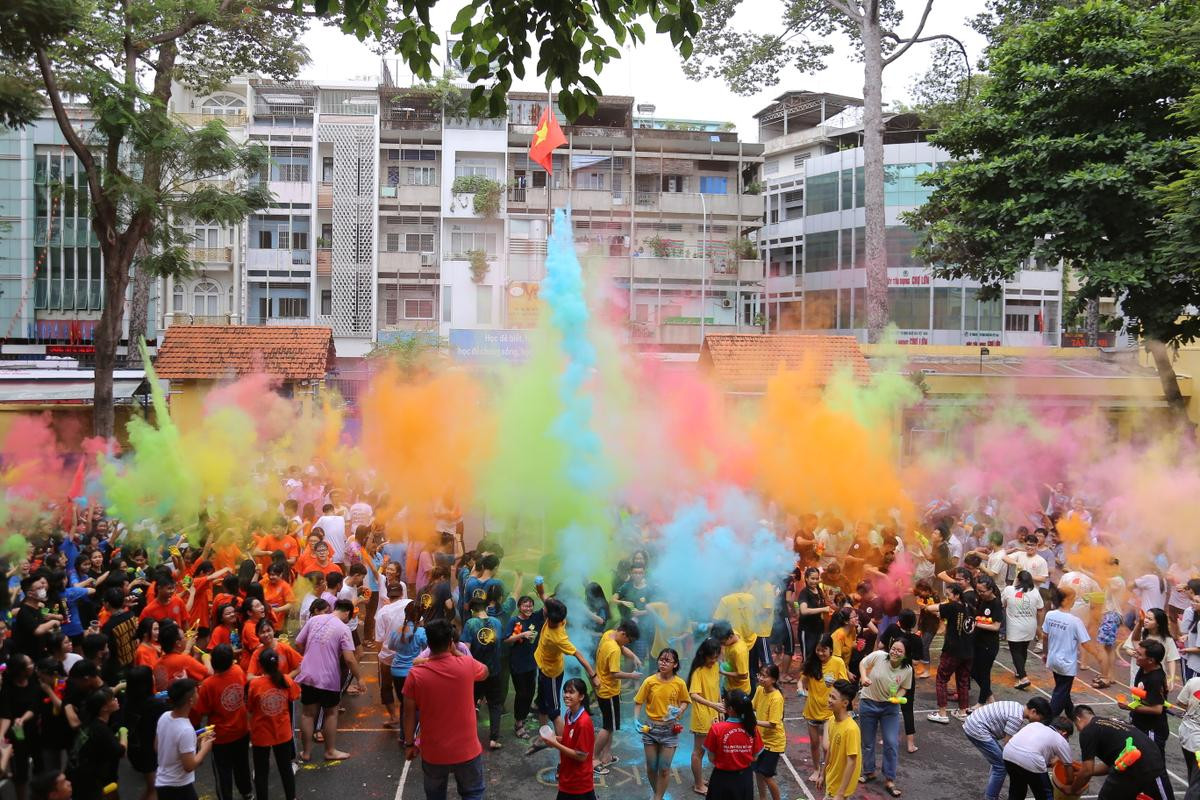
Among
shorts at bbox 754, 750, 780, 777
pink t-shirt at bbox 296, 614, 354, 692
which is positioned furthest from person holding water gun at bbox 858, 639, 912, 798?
pink t-shirt at bbox 296, 614, 354, 692

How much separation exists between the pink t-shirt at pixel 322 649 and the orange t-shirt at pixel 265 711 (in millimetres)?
892

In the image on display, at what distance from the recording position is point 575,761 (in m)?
6.01

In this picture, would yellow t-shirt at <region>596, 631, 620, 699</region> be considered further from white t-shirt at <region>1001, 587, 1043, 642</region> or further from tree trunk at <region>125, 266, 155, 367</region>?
tree trunk at <region>125, 266, 155, 367</region>

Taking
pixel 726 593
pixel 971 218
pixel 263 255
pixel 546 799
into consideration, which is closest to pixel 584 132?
pixel 263 255

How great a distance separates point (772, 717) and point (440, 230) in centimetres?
2741

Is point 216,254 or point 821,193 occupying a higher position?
point 821,193

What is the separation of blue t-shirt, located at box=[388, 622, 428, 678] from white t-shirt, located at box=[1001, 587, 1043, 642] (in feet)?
19.1

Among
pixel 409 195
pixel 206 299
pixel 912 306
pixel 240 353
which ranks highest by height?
pixel 409 195

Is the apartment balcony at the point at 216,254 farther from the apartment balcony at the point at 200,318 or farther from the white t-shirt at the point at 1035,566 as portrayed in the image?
the white t-shirt at the point at 1035,566

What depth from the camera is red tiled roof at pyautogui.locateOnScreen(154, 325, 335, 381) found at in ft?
58.7

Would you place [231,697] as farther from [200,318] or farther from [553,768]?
[200,318]

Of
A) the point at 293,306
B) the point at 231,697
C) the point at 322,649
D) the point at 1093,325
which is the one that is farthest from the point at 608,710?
the point at 293,306

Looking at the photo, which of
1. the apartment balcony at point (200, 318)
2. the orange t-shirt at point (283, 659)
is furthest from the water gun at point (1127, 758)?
the apartment balcony at point (200, 318)

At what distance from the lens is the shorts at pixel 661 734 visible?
681cm
